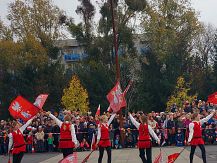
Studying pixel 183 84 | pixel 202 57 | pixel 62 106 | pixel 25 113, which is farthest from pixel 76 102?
pixel 25 113

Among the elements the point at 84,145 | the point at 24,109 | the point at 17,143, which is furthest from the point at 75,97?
the point at 24,109

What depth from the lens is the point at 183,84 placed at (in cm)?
5388

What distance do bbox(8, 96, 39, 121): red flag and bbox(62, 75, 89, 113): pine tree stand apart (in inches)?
1456

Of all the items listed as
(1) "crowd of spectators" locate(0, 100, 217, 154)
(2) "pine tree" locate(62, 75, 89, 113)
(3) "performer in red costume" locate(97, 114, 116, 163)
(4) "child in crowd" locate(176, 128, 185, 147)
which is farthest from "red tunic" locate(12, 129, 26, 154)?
(2) "pine tree" locate(62, 75, 89, 113)

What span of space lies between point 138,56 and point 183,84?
6.61 m

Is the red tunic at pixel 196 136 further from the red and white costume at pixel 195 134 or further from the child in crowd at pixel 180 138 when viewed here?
the child in crowd at pixel 180 138

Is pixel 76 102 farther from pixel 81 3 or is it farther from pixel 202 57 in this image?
pixel 202 57

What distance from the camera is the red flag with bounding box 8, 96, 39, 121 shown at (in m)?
16.2

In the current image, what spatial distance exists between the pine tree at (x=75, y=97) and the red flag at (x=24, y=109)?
121 feet

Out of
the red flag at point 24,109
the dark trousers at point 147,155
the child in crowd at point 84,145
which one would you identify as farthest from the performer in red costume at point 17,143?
the child in crowd at point 84,145

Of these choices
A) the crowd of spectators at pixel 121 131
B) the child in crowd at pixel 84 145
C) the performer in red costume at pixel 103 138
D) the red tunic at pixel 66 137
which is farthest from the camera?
the child in crowd at pixel 84 145

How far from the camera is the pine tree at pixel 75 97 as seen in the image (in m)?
54.2

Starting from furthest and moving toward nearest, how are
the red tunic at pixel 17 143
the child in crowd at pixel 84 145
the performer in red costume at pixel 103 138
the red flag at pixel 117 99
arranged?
the child in crowd at pixel 84 145, the red flag at pixel 117 99, the performer in red costume at pixel 103 138, the red tunic at pixel 17 143

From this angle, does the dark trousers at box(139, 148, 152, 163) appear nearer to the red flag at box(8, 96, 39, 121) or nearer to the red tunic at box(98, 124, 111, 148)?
the red tunic at box(98, 124, 111, 148)
